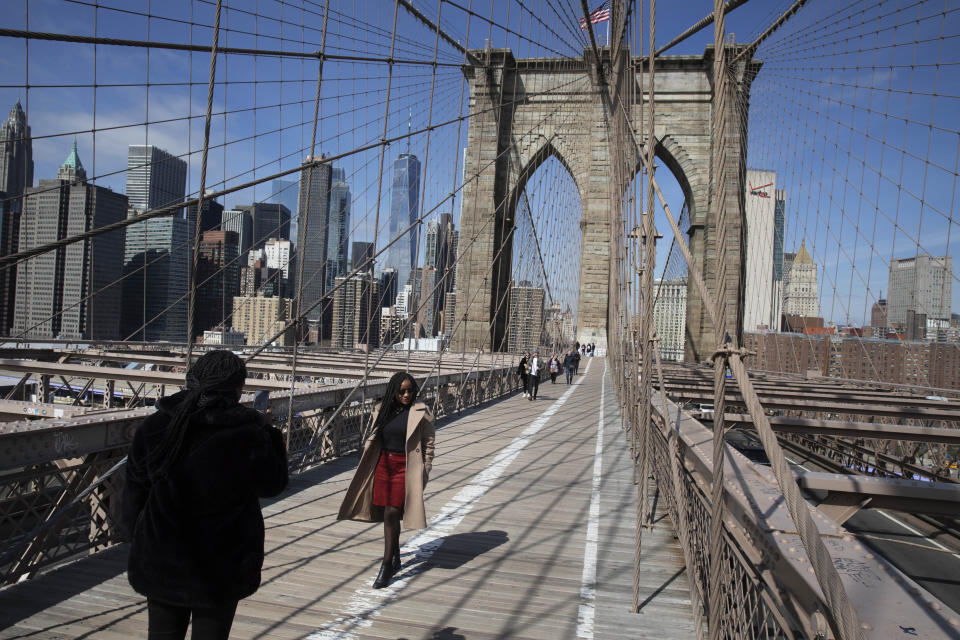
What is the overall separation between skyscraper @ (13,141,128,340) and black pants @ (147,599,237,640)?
15.1 ft

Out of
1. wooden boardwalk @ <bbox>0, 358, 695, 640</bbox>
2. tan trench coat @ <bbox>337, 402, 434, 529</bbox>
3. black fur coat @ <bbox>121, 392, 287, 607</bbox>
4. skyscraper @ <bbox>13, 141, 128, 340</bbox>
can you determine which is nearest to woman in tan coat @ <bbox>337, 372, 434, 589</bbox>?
tan trench coat @ <bbox>337, 402, 434, 529</bbox>

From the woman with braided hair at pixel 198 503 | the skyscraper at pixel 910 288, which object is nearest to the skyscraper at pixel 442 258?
the woman with braided hair at pixel 198 503

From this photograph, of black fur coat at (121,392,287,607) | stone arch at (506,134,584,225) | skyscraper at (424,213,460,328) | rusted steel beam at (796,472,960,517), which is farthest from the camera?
stone arch at (506,134,584,225)

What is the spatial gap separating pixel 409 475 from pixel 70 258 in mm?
8112

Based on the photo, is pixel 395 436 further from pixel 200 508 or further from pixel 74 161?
pixel 74 161

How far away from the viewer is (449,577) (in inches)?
128

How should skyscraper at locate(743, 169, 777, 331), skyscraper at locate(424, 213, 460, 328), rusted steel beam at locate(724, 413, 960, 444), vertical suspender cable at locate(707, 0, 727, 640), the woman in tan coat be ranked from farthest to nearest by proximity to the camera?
skyscraper at locate(743, 169, 777, 331) < skyscraper at locate(424, 213, 460, 328) < rusted steel beam at locate(724, 413, 960, 444) < the woman in tan coat < vertical suspender cable at locate(707, 0, 727, 640)

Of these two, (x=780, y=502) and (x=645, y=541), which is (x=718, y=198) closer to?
(x=780, y=502)

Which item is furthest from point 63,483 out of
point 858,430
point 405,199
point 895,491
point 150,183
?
point 405,199

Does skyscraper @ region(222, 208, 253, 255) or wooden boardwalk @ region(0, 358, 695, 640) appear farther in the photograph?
skyscraper @ region(222, 208, 253, 255)

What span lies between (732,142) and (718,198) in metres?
21.3

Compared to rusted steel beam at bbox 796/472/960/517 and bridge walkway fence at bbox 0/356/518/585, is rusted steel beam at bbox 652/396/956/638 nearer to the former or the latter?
rusted steel beam at bbox 796/472/960/517

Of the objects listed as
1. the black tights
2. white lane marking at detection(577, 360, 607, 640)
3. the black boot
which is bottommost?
white lane marking at detection(577, 360, 607, 640)

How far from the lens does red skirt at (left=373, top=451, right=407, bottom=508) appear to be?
3.21 m
